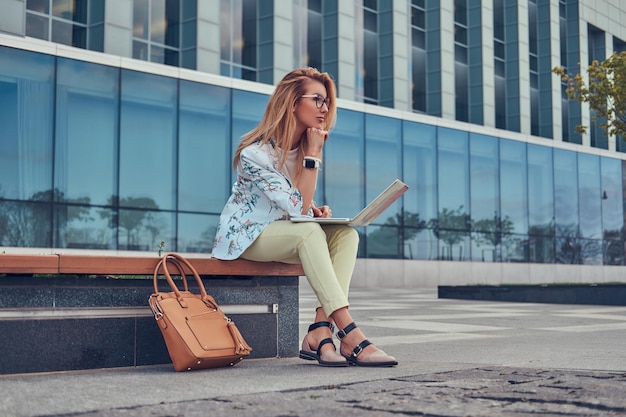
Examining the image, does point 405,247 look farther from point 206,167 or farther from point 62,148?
point 62,148

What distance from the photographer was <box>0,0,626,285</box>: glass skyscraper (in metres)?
19.4

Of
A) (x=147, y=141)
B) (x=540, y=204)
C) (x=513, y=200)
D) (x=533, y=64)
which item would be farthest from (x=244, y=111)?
(x=533, y=64)

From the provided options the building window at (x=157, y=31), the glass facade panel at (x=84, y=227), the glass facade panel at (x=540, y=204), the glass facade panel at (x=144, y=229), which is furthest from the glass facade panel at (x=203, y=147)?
the glass facade panel at (x=540, y=204)

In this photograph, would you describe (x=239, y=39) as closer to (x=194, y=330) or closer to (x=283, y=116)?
(x=283, y=116)

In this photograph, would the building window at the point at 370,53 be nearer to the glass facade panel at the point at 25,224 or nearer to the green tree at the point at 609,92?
the green tree at the point at 609,92

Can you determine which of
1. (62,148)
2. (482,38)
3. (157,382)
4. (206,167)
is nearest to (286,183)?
(157,382)

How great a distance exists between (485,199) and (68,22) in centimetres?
1617

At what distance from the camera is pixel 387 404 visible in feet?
10.4

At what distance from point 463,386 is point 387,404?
2.11 feet

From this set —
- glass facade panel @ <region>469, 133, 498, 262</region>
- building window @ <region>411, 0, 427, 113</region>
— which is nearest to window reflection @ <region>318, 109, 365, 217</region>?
building window @ <region>411, 0, 427, 113</region>

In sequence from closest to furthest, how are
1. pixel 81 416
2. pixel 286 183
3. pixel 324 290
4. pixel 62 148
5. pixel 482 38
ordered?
pixel 81 416 < pixel 324 290 < pixel 286 183 < pixel 62 148 < pixel 482 38

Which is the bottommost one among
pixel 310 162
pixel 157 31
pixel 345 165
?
pixel 310 162

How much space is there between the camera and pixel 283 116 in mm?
4961

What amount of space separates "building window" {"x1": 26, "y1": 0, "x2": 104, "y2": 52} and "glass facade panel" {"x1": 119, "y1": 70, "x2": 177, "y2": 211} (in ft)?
5.26
